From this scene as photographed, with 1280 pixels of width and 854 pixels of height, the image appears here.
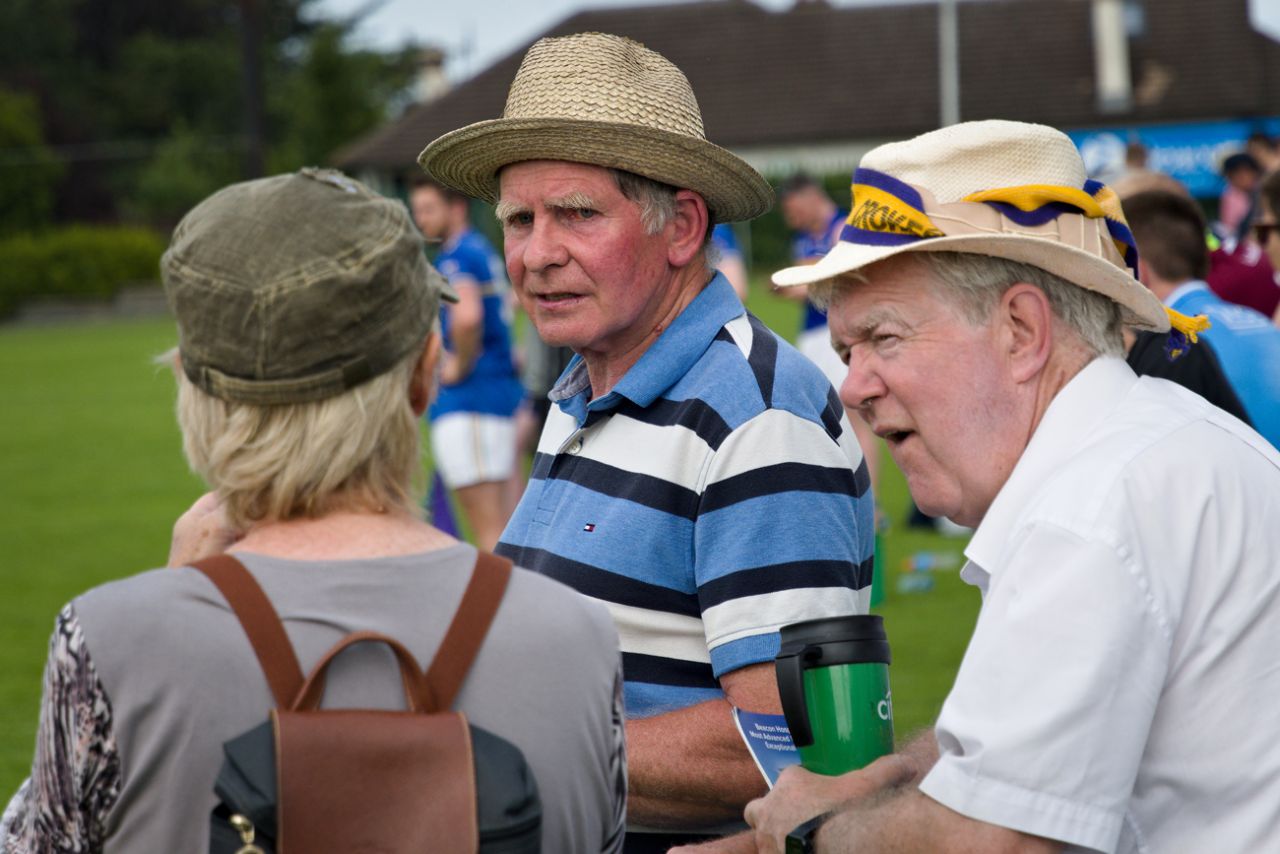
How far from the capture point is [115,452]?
17641mm

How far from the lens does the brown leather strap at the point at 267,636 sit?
1820mm

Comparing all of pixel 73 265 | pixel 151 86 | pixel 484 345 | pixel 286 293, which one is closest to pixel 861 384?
pixel 286 293

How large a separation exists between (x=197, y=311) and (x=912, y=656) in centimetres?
605

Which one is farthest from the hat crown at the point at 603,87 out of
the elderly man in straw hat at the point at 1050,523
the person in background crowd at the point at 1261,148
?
the person in background crowd at the point at 1261,148

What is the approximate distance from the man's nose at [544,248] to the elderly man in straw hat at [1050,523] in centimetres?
83

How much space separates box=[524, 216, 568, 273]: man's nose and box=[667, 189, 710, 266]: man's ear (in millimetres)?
227

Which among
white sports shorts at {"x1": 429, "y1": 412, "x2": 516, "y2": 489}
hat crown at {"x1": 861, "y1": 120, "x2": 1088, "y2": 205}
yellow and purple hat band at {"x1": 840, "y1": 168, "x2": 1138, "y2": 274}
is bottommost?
white sports shorts at {"x1": 429, "y1": 412, "x2": 516, "y2": 489}

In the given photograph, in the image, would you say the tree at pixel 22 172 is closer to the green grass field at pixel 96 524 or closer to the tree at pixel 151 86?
the tree at pixel 151 86

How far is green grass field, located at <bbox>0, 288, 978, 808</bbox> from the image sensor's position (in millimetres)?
7316

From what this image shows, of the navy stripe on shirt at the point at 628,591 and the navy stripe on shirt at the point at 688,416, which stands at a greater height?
the navy stripe on shirt at the point at 688,416

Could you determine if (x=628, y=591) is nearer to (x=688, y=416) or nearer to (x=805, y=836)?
(x=688, y=416)

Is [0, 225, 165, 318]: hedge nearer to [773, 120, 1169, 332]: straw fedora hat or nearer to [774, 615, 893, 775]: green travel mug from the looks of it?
[773, 120, 1169, 332]: straw fedora hat

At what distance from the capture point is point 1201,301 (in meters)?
5.30

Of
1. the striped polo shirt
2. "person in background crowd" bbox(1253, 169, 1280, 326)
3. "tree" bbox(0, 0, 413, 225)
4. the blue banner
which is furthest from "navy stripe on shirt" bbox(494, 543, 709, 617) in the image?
"tree" bbox(0, 0, 413, 225)
